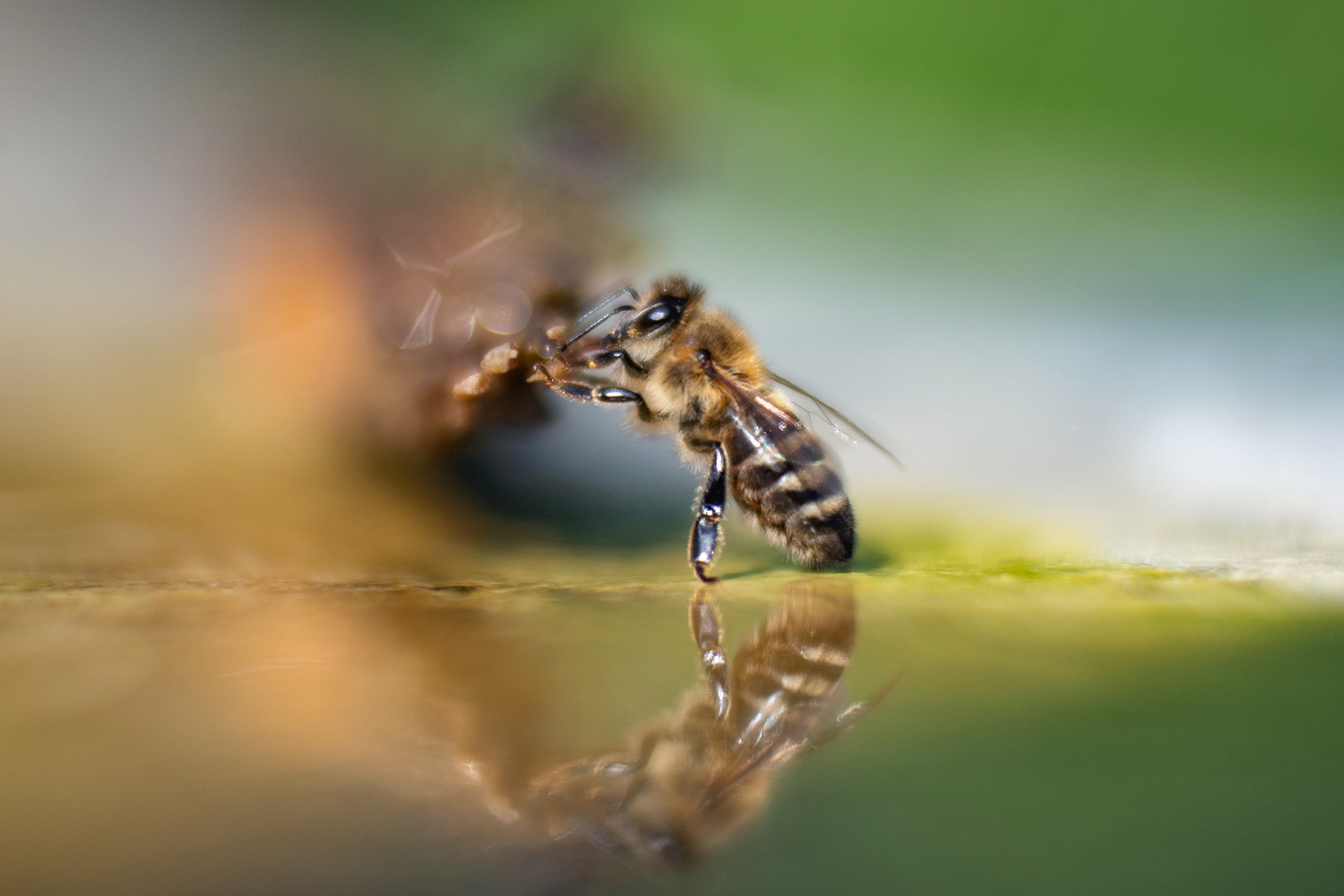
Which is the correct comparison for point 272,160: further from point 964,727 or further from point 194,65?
point 964,727

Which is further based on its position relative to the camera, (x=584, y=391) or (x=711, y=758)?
(x=584, y=391)

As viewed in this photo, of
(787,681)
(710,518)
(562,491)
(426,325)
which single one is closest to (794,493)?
(710,518)

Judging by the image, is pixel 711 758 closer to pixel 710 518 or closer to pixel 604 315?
pixel 710 518

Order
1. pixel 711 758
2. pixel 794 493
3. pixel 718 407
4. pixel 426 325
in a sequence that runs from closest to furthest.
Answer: pixel 711 758 < pixel 426 325 < pixel 794 493 < pixel 718 407

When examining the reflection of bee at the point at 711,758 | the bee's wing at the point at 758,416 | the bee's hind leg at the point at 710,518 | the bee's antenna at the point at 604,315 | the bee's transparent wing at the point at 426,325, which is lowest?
the reflection of bee at the point at 711,758

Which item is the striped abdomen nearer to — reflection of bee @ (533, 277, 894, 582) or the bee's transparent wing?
reflection of bee @ (533, 277, 894, 582)

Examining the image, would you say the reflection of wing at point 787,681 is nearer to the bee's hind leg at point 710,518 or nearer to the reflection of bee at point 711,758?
the reflection of bee at point 711,758

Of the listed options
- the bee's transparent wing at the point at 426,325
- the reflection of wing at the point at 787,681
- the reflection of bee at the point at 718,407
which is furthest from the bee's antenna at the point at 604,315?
the reflection of wing at the point at 787,681

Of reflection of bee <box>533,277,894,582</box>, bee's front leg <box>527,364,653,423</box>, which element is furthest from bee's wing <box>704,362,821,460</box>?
bee's front leg <box>527,364,653,423</box>
